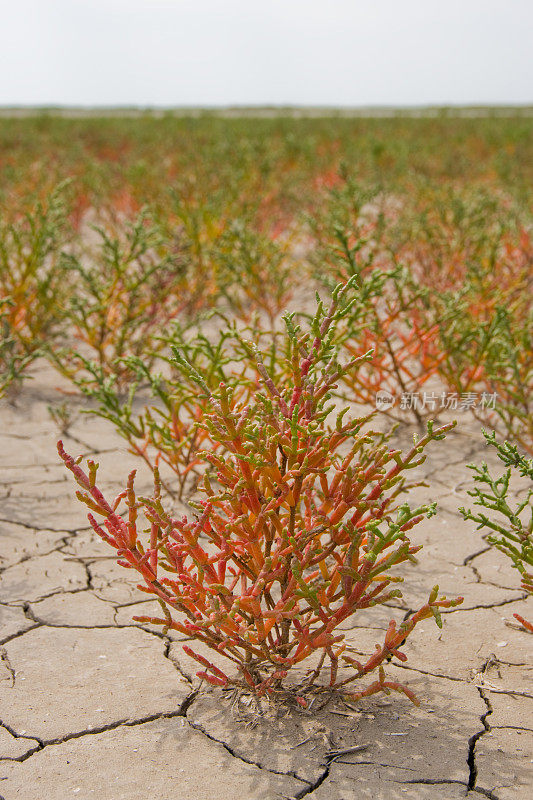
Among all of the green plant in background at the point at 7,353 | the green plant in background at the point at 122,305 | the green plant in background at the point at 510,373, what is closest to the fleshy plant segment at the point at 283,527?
the green plant in background at the point at 510,373

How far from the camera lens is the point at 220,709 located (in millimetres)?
1824

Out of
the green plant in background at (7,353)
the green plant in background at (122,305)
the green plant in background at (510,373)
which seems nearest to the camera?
the green plant in background at (510,373)

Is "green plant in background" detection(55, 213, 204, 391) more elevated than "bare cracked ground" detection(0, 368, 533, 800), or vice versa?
"green plant in background" detection(55, 213, 204, 391)

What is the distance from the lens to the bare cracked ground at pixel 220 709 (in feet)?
5.27

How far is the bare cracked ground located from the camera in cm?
161

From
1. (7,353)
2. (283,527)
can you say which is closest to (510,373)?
(283,527)

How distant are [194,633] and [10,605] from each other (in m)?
0.79

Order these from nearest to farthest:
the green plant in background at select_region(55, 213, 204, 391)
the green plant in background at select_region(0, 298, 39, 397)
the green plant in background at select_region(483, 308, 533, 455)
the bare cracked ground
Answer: the bare cracked ground < the green plant in background at select_region(483, 308, 533, 455) < the green plant in background at select_region(0, 298, 39, 397) < the green plant in background at select_region(55, 213, 204, 391)

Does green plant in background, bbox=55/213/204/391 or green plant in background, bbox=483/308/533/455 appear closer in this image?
green plant in background, bbox=483/308/533/455

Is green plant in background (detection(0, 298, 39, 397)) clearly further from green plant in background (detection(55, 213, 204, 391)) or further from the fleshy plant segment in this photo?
the fleshy plant segment

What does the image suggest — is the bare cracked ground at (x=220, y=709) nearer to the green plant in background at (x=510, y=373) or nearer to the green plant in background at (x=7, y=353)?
the green plant in background at (x=510, y=373)

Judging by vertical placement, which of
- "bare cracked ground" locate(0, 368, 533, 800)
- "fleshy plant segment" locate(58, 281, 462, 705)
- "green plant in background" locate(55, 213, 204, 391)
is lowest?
"bare cracked ground" locate(0, 368, 533, 800)

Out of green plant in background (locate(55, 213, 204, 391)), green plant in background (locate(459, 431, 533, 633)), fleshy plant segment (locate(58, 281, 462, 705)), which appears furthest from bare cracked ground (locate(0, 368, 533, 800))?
green plant in background (locate(55, 213, 204, 391))

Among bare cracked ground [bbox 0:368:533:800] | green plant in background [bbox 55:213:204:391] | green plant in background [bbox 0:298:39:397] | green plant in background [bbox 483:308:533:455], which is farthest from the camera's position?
green plant in background [bbox 55:213:204:391]
